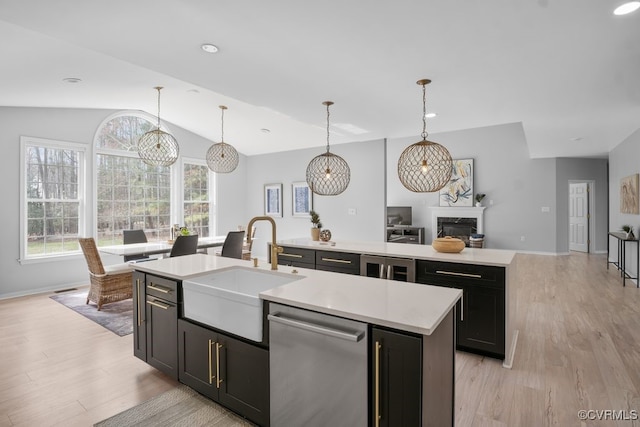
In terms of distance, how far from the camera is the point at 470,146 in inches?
349

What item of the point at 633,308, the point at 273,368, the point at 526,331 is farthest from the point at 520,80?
the point at 633,308

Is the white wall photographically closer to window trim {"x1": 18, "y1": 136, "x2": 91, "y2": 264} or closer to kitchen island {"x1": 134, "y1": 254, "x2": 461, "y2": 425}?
window trim {"x1": 18, "y1": 136, "x2": 91, "y2": 264}

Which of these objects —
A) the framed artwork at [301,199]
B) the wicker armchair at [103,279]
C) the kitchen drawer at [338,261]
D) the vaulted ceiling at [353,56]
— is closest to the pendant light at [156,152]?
the vaulted ceiling at [353,56]

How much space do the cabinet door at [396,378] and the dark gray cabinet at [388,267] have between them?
5.50 ft

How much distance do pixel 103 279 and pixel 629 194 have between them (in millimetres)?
8096

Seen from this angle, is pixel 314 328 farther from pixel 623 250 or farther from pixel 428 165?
pixel 623 250

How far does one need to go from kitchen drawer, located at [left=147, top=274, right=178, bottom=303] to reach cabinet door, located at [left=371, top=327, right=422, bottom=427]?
1.44 m

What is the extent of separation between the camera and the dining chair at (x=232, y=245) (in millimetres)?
4785

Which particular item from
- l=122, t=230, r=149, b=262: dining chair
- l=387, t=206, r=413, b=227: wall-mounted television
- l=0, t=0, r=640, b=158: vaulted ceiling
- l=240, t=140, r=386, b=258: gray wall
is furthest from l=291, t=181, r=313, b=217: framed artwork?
l=387, t=206, r=413, b=227: wall-mounted television

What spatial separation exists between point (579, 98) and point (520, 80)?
3.50 feet

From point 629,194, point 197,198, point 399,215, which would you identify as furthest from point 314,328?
point 399,215

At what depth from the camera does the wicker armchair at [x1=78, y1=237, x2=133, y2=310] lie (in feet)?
13.6

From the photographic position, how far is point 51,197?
520 centimetres

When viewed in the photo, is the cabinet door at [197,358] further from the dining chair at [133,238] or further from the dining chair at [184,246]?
the dining chair at [133,238]
